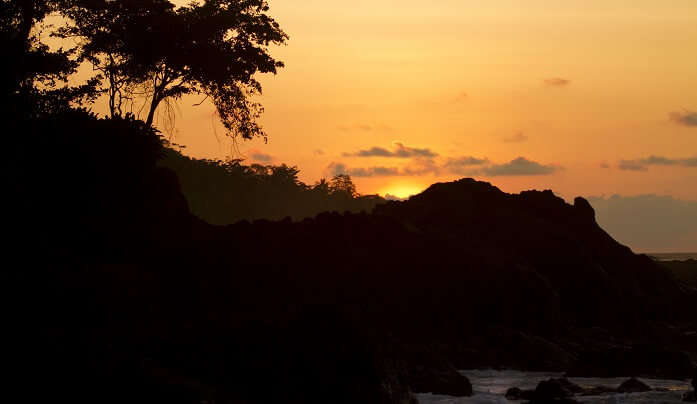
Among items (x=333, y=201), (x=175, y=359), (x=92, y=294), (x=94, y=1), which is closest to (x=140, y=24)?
(x=94, y=1)

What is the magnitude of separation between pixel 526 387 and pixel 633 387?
3.13 meters

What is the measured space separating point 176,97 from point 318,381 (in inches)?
1001

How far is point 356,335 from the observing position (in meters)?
16.4

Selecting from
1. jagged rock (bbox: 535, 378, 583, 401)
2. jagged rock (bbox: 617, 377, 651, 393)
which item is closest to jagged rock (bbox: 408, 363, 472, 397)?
jagged rock (bbox: 535, 378, 583, 401)

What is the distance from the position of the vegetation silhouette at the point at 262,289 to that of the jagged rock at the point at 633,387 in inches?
128

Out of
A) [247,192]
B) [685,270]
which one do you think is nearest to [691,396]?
[685,270]

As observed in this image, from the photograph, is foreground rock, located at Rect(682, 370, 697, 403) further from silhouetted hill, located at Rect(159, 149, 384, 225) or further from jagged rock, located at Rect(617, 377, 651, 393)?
silhouetted hill, located at Rect(159, 149, 384, 225)

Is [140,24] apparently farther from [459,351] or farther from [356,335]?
[356,335]

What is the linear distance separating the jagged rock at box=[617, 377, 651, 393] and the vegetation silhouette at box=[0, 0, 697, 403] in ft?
10.7

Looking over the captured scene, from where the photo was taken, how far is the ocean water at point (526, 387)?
2208cm

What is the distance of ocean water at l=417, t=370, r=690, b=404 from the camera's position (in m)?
22.1

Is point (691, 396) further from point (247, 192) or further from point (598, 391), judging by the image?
point (247, 192)

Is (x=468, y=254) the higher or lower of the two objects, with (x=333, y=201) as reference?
lower

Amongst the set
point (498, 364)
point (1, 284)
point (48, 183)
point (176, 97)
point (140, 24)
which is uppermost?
point (140, 24)
